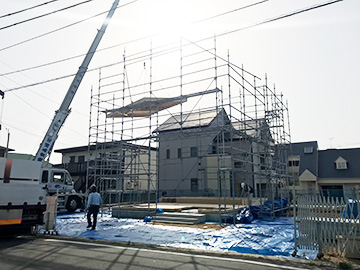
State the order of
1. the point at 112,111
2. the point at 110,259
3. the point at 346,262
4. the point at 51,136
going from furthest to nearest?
the point at 112,111
the point at 51,136
the point at 110,259
the point at 346,262

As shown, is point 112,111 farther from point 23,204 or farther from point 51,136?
point 23,204

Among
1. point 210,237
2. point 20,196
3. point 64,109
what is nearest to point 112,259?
point 210,237

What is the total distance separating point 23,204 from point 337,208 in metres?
8.42

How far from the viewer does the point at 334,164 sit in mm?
28500

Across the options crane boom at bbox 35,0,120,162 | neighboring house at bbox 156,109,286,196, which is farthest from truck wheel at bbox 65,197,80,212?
neighboring house at bbox 156,109,286,196

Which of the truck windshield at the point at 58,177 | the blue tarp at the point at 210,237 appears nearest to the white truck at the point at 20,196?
the blue tarp at the point at 210,237

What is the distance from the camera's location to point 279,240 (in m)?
7.64

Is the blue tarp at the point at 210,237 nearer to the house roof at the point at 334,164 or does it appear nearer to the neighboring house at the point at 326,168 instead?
the neighboring house at the point at 326,168

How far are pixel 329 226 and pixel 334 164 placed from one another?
26090 mm

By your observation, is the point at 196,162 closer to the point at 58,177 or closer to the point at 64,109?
the point at 58,177

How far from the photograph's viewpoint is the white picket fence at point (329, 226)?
Result: 5699 millimetres

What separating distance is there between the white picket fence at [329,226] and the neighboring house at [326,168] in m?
21.3

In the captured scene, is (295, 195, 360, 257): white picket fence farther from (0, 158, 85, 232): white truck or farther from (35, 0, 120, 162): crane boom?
(35, 0, 120, 162): crane boom

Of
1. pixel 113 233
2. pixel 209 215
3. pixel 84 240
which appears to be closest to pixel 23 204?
pixel 84 240
